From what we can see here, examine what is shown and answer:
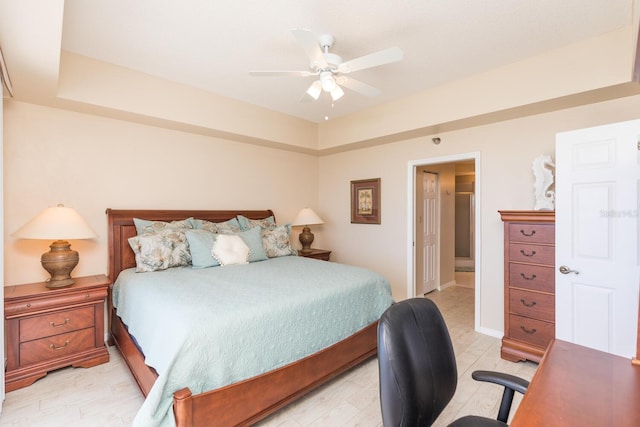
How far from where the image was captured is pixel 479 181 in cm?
338

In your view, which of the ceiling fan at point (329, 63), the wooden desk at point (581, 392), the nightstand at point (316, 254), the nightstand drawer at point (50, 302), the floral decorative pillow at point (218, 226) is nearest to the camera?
the wooden desk at point (581, 392)

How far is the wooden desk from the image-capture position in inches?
33.0

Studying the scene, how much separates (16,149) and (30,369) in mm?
1861

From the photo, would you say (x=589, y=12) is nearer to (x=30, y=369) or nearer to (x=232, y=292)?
(x=232, y=292)

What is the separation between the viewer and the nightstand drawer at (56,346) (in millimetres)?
2324

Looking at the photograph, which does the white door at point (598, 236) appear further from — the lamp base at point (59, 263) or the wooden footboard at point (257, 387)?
the lamp base at point (59, 263)

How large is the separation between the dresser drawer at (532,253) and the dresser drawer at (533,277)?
2.0 inches

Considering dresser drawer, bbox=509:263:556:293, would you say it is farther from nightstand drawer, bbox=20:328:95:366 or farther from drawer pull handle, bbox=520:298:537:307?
nightstand drawer, bbox=20:328:95:366

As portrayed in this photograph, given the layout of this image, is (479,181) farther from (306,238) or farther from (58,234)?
(58,234)

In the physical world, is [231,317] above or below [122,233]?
below

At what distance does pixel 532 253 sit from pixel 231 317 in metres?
2.57

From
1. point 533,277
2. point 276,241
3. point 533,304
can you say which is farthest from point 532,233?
point 276,241

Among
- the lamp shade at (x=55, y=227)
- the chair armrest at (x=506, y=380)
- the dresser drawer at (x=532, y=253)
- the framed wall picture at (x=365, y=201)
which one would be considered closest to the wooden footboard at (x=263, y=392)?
the chair armrest at (x=506, y=380)

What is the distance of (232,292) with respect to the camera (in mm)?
2143
